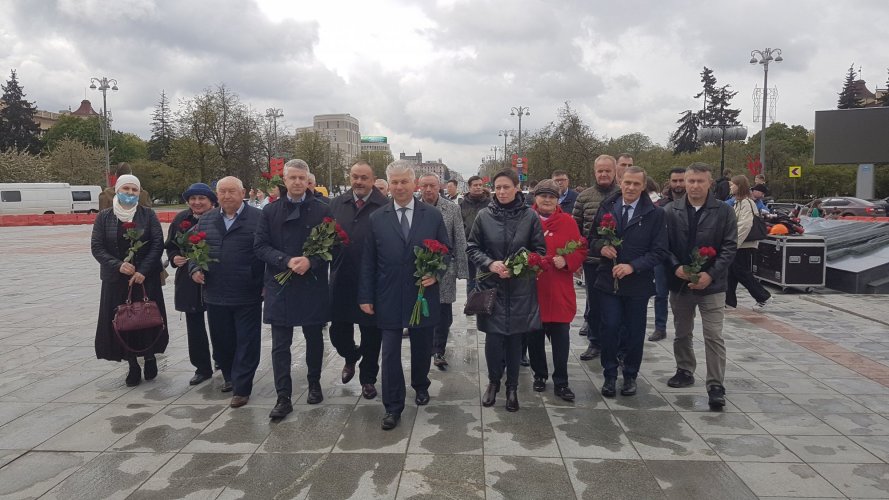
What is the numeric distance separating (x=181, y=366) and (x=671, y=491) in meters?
4.86

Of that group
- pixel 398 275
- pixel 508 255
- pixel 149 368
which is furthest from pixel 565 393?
pixel 149 368

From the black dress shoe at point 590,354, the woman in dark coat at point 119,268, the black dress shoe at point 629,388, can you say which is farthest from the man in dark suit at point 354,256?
the black dress shoe at point 590,354

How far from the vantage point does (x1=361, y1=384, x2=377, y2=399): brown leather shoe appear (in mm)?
5027

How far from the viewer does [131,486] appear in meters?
3.45

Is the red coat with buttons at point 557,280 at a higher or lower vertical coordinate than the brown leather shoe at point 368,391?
higher

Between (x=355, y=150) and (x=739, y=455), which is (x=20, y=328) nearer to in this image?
(x=739, y=455)

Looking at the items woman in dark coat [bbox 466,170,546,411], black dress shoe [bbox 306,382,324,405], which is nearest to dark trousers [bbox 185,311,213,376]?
black dress shoe [bbox 306,382,324,405]

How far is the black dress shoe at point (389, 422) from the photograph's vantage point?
427 cm

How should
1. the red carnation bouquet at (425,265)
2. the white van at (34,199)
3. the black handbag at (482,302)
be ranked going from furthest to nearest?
1. the white van at (34,199)
2. the black handbag at (482,302)
3. the red carnation bouquet at (425,265)

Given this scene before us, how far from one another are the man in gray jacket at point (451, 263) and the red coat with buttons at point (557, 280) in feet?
2.71

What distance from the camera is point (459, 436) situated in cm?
414

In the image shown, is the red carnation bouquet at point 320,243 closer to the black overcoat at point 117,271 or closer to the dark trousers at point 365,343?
the dark trousers at point 365,343

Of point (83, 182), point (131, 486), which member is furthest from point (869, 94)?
point (131, 486)

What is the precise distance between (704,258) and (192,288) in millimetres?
4409
